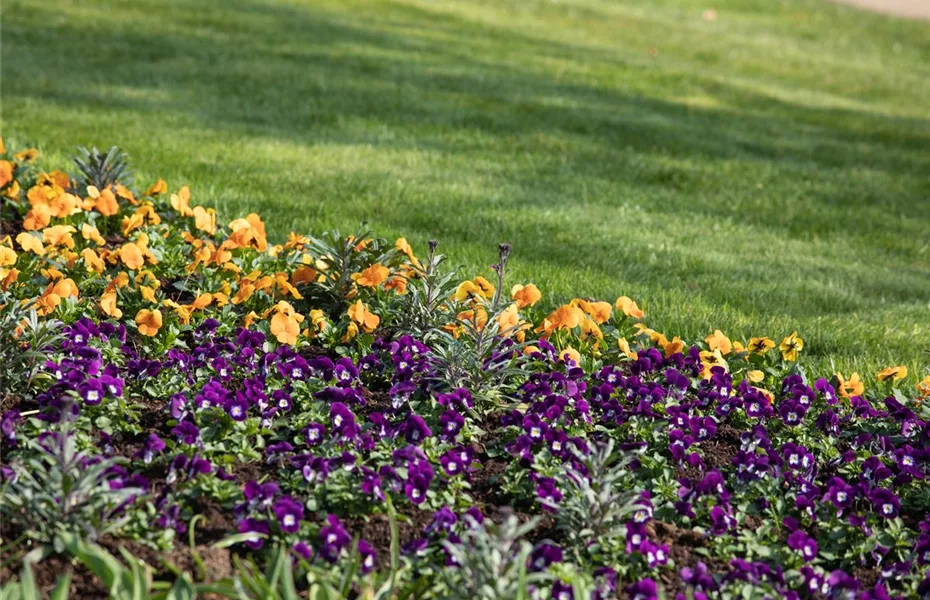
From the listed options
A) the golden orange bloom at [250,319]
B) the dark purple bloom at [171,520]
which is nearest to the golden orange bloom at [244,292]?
the golden orange bloom at [250,319]

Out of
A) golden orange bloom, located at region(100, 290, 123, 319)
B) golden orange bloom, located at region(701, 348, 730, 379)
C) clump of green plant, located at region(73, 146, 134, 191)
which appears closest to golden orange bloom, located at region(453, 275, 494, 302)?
golden orange bloom, located at region(701, 348, 730, 379)

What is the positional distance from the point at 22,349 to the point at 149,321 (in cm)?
46

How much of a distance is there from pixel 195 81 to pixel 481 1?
696 cm

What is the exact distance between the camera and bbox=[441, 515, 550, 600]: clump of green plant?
7.95ft

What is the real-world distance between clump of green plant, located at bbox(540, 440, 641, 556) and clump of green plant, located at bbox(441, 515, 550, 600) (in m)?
0.23

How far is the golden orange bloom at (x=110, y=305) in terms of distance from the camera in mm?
3807

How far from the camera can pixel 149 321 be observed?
12.3ft

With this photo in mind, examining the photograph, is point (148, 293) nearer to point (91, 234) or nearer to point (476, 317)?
point (91, 234)

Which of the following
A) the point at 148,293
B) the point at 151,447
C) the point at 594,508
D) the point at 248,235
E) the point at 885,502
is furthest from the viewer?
the point at 248,235

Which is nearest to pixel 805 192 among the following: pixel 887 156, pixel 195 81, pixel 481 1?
pixel 887 156

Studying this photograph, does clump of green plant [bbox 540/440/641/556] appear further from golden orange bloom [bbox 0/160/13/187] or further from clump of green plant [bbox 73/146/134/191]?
golden orange bloom [bbox 0/160/13/187]

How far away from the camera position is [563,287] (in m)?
4.98

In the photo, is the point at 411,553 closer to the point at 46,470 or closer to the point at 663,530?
the point at 663,530

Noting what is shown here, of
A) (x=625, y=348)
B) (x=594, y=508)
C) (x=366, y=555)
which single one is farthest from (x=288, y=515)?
(x=625, y=348)
